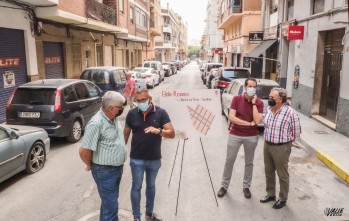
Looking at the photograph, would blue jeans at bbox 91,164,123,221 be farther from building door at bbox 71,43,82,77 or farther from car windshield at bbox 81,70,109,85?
building door at bbox 71,43,82,77

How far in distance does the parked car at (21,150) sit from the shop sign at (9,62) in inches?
236

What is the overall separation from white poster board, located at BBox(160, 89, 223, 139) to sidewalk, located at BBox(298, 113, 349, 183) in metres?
3.05

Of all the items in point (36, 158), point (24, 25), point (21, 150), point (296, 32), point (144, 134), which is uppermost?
point (24, 25)

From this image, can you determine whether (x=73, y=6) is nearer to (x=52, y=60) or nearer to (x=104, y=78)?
(x=52, y=60)

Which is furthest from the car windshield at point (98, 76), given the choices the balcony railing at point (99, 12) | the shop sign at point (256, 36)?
the shop sign at point (256, 36)

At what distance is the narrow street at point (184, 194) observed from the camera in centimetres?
489

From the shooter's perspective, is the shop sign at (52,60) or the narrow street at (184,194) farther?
the shop sign at (52,60)

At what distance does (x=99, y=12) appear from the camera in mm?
18375

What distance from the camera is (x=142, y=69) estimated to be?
24.0 m

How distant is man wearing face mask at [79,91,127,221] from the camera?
12.1 feet

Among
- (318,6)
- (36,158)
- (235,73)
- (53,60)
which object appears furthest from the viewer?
(53,60)

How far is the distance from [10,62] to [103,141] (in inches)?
394

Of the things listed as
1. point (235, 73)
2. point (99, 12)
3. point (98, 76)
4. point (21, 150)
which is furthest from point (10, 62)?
point (235, 73)

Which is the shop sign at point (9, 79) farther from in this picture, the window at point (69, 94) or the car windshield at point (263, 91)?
the car windshield at point (263, 91)
